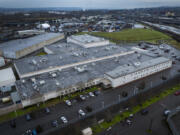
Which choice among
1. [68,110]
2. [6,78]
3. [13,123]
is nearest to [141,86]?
[68,110]

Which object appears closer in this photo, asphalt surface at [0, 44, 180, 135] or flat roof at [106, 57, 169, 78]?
asphalt surface at [0, 44, 180, 135]

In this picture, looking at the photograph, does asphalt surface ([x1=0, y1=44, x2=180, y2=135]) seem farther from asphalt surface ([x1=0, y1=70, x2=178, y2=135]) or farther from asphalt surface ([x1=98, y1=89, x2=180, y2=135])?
asphalt surface ([x1=98, y1=89, x2=180, y2=135])

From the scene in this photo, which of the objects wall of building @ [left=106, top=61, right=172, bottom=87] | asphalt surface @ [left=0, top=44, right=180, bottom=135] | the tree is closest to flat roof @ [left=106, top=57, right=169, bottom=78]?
wall of building @ [left=106, top=61, right=172, bottom=87]

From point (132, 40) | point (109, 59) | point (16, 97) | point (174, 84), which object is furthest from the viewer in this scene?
point (132, 40)

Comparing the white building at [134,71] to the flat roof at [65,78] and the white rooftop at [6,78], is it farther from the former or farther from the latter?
the white rooftop at [6,78]

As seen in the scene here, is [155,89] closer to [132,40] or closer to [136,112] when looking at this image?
[136,112]

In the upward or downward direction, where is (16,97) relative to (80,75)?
downward

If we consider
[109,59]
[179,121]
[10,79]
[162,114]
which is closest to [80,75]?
[109,59]
